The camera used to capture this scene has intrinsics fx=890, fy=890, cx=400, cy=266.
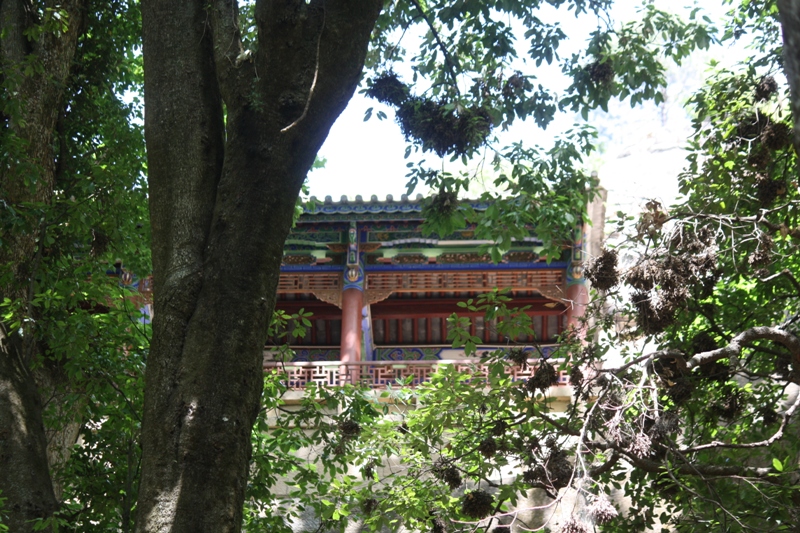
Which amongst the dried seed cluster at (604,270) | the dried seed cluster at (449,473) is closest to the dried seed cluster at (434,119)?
the dried seed cluster at (604,270)

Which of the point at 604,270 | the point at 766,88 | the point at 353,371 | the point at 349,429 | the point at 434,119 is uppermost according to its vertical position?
the point at 766,88

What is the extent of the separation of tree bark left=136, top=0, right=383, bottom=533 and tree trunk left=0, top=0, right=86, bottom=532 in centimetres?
126

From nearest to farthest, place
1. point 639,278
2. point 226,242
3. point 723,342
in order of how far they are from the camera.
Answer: point 226,242 → point 639,278 → point 723,342

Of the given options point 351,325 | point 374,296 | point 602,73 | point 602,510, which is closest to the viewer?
point 602,510

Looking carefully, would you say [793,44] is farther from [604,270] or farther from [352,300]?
[352,300]

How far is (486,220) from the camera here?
5508 mm

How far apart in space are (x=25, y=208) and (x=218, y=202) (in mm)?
2223

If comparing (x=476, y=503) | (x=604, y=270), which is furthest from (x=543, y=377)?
(x=476, y=503)

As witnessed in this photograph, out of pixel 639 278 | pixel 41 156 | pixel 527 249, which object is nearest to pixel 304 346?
pixel 527 249

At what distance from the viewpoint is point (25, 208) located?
197 inches

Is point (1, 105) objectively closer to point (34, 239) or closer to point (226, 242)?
point (34, 239)

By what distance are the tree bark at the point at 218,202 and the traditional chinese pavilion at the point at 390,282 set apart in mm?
8023

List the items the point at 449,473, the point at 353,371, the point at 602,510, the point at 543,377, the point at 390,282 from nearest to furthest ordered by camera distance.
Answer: the point at 602,510, the point at 543,377, the point at 449,473, the point at 353,371, the point at 390,282

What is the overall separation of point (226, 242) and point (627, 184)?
2701cm
